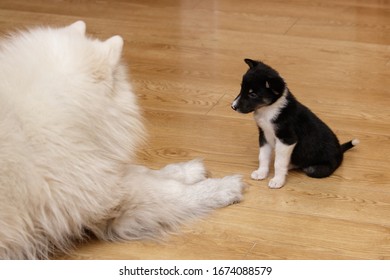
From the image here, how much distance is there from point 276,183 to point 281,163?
0.24 ft

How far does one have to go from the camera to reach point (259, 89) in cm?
233

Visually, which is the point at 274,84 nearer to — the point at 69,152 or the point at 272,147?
the point at 272,147

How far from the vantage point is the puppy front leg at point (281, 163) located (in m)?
2.40

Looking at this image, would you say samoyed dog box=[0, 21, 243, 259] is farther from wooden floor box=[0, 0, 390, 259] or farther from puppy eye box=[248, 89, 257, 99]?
puppy eye box=[248, 89, 257, 99]

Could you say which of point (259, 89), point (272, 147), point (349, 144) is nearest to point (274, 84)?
point (259, 89)

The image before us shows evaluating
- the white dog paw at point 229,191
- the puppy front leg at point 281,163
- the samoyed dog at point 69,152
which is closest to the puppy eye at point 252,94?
the puppy front leg at point 281,163

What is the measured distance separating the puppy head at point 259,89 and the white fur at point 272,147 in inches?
1.3

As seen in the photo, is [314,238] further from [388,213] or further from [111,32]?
[111,32]

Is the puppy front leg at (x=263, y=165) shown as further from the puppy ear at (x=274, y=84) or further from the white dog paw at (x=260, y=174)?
the puppy ear at (x=274, y=84)

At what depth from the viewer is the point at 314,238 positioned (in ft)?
7.15

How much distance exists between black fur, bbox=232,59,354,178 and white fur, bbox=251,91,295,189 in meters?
0.01

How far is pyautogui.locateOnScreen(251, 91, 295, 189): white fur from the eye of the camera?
2.37 metres

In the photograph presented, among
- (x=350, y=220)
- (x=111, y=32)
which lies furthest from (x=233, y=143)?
(x=111, y=32)

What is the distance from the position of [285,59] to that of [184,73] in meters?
0.52
